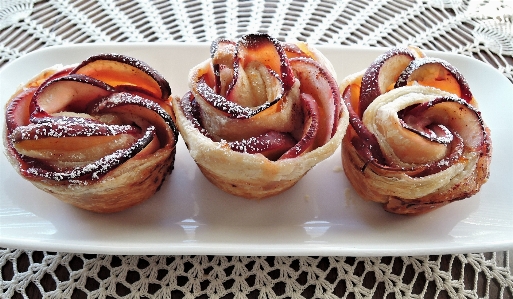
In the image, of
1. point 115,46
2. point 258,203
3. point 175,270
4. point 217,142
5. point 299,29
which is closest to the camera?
point 217,142

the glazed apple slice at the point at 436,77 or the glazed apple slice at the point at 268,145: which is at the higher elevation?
the glazed apple slice at the point at 436,77

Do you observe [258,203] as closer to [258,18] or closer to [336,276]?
[336,276]

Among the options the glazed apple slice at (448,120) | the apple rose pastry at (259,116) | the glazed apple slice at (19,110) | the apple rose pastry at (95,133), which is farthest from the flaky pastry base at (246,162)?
the glazed apple slice at (19,110)

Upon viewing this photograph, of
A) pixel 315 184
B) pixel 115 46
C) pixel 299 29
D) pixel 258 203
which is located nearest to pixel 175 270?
pixel 258 203

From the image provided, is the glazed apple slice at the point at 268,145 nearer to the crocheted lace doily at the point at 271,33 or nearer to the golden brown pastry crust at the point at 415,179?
the golden brown pastry crust at the point at 415,179

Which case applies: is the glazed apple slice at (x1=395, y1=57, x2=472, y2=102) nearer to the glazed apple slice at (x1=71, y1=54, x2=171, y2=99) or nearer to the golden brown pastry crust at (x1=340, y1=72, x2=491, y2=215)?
the golden brown pastry crust at (x1=340, y1=72, x2=491, y2=215)

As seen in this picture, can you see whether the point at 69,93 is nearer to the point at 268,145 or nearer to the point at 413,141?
the point at 268,145

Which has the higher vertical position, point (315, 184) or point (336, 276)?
point (315, 184)
